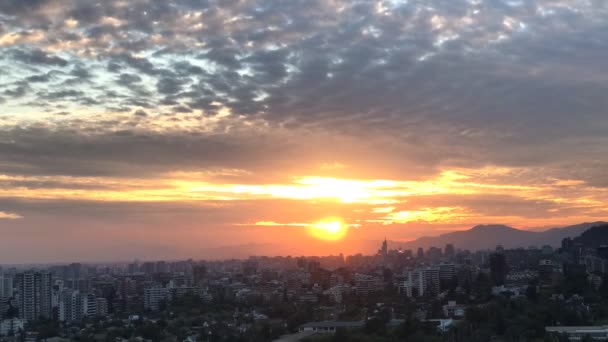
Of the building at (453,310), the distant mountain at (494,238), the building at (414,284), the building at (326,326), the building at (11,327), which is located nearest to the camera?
the building at (326,326)

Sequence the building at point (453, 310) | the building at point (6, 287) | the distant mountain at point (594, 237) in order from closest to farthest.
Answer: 1. the building at point (453, 310)
2. the building at point (6, 287)
3. the distant mountain at point (594, 237)

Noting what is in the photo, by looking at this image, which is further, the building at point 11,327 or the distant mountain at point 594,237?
the distant mountain at point 594,237

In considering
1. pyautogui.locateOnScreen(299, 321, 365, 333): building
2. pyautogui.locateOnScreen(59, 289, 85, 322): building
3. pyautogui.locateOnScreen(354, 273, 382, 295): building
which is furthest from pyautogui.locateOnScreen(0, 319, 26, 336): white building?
pyautogui.locateOnScreen(354, 273, 382, 295): building

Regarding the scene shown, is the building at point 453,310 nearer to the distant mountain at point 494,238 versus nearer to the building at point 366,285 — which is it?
the building at point 366,285

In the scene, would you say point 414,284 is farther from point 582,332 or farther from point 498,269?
point 582,332

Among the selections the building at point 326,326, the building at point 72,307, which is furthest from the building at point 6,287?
the building at point 326,326

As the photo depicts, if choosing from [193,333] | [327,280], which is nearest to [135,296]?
[327,280]

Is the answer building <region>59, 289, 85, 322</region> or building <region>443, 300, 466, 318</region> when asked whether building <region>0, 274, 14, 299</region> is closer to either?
building <region>59, 289, 85, 322</region>

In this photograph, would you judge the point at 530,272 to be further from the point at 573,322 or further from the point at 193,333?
the point at 193,333
